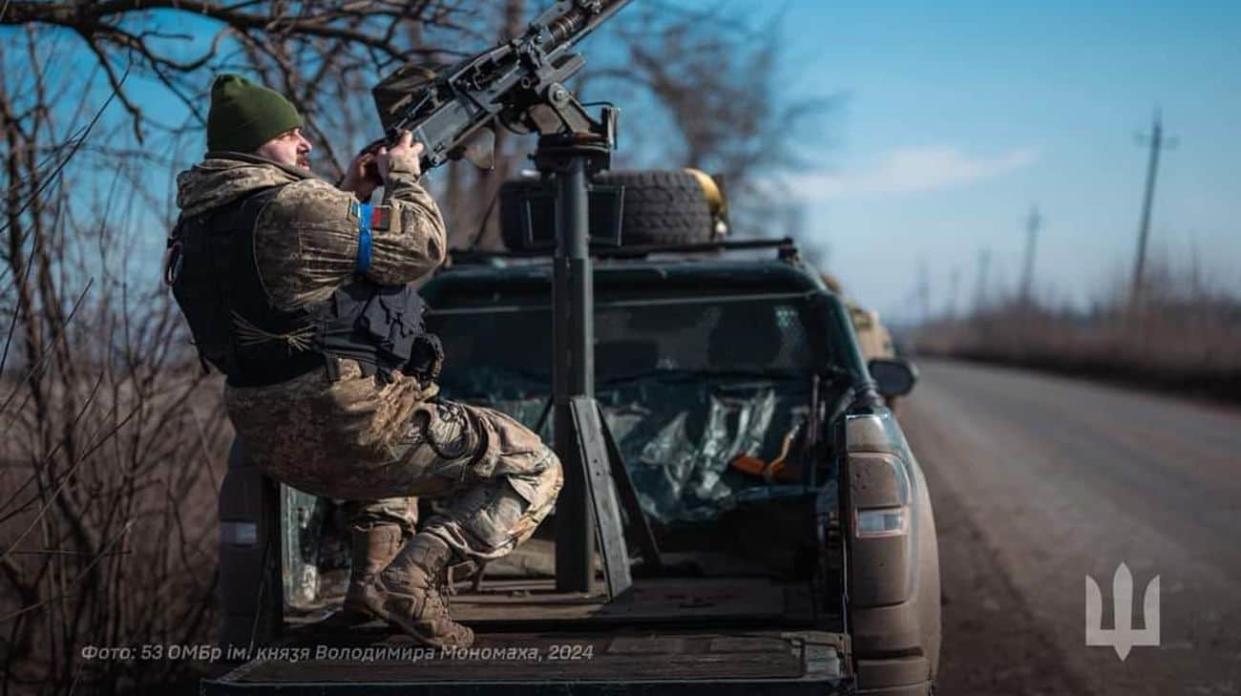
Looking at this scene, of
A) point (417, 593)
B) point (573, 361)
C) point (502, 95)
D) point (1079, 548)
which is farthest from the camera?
point (1079, 548)

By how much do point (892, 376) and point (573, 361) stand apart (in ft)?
4.97

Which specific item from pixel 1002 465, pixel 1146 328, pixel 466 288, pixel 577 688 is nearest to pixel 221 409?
pixel 466 288

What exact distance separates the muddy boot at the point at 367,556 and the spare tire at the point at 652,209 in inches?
78.7

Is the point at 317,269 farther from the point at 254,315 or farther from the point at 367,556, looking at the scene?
the point at 367,556

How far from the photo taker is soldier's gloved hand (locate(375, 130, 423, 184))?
12.2ft

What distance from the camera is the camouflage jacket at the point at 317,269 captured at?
340 centimetres

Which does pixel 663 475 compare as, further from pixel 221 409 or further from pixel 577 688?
pixel 221 409

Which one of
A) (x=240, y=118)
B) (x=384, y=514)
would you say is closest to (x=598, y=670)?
(x=384, y=514)

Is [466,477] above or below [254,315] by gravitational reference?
below

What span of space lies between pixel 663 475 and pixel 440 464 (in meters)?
1.60

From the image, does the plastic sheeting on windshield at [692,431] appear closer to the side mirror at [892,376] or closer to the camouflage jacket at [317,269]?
the side mirror at [892,376]

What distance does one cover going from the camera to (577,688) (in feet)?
10.8

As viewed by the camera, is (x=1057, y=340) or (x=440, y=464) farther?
(x=1057, y=340)

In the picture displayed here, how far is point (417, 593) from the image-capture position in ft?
11.9
